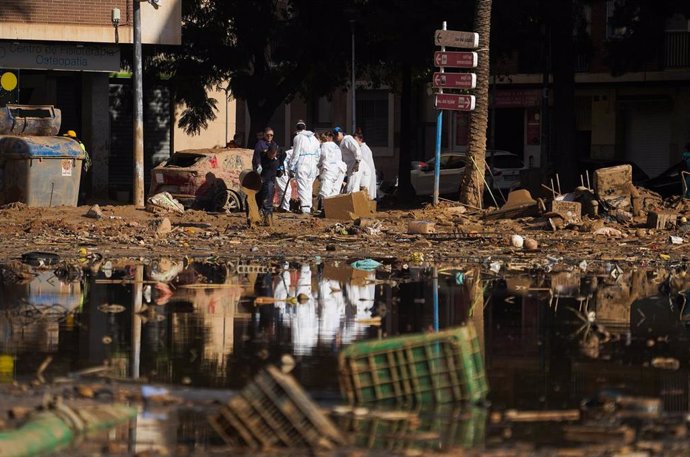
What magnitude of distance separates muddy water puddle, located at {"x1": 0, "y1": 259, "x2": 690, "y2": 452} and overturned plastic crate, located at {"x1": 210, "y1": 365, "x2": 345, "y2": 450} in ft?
0.78

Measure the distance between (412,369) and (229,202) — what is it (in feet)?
67.6

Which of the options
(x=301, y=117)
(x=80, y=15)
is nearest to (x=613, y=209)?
(x=80, y=15)

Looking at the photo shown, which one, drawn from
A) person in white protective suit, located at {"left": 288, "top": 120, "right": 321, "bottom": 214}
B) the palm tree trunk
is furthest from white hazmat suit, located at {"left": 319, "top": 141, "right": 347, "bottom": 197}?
the palm tree trunk

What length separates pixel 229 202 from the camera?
1116 inches

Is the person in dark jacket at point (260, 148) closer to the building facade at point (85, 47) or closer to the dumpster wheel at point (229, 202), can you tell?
the dumpster wheel at point (229, 202)

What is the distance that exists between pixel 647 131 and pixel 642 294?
121ft

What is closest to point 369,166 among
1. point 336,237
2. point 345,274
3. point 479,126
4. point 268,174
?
point 479,126

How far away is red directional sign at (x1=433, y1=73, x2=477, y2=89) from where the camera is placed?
25.5 metres

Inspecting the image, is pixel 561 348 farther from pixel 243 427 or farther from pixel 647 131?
pixel 647 131

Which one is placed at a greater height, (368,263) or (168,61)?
(168,61)

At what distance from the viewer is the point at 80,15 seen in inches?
1310

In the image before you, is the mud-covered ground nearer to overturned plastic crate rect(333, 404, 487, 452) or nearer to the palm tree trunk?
the palm tree trunk

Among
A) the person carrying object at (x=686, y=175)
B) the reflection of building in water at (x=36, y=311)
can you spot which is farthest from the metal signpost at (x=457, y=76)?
Answer: the reflection of building in water at (x=36, y=311)

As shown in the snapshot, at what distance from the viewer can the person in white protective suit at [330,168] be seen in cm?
2862
